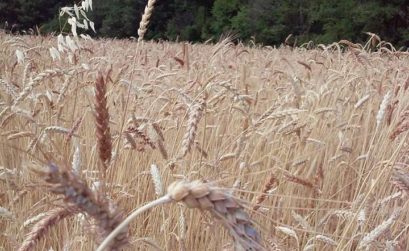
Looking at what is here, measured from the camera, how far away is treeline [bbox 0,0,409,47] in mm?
17953

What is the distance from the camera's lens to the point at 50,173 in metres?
→ 0.54

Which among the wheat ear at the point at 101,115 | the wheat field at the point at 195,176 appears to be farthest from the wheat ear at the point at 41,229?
the wheat ear at the point at 101,115

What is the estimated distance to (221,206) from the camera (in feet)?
1.77

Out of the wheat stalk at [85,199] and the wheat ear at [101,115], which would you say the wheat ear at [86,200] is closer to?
the wheat stalk at [85,199]

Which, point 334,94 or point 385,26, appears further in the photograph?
point 385,26

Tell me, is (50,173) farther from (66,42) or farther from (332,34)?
(332,34)

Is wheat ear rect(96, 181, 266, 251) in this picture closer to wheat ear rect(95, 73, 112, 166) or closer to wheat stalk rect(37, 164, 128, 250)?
wheat stalk rect(37, 164, 128, 250)

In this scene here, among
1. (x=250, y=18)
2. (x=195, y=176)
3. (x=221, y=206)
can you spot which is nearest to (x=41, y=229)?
(x=221, y=206)

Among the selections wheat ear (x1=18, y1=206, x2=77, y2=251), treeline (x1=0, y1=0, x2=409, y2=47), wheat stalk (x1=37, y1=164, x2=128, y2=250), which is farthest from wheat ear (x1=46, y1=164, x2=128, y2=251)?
treeline (x1=0, y1=0, x2=409, y2=47)

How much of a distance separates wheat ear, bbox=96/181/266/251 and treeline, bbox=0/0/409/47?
535 inches

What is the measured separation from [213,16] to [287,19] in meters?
3.95

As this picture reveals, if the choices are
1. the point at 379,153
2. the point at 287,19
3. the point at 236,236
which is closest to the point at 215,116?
the point at 379,153

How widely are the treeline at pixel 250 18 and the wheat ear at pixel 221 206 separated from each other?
1360 cm

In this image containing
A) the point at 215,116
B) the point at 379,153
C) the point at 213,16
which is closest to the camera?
the point at 379,153
